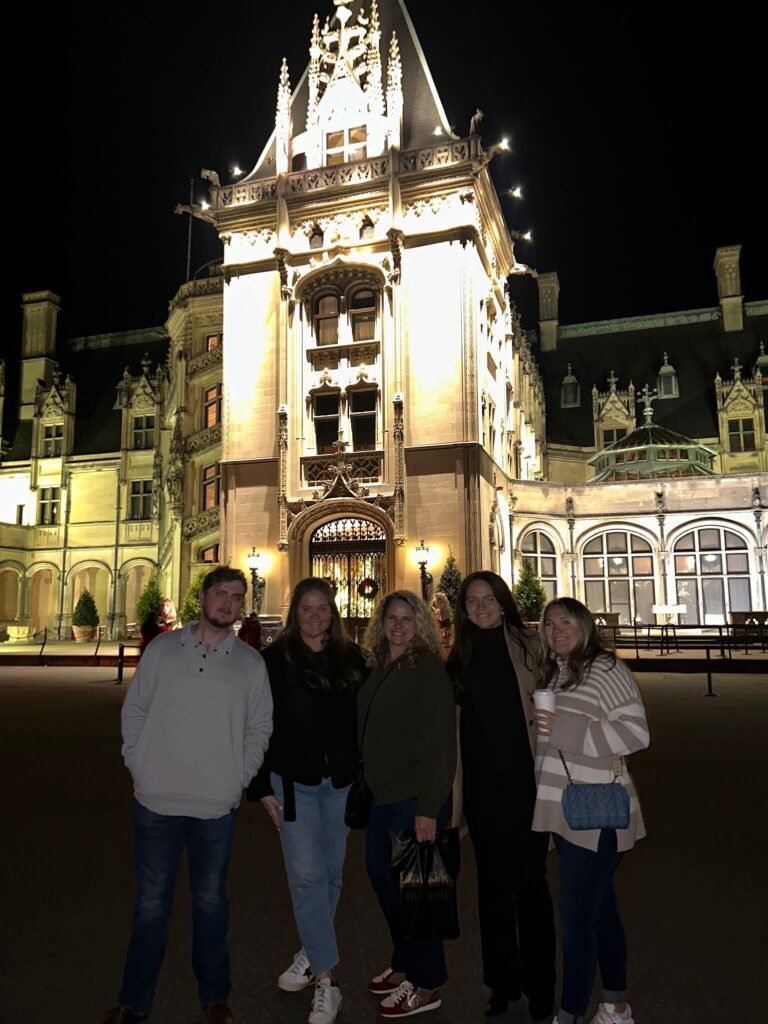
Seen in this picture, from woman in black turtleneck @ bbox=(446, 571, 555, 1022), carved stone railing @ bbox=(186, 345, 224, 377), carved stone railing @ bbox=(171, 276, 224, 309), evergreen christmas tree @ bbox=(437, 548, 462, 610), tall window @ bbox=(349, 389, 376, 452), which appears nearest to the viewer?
woman in black turtleneck @ bbox=(446, 571, 555, 1022)

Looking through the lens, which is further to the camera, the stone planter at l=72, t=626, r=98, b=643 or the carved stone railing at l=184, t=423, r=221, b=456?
the stone planter at l=72, t=626, r=98, b=643

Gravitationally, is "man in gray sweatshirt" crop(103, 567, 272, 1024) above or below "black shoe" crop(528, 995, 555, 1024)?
above

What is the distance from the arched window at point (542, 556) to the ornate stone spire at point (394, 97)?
609 inches

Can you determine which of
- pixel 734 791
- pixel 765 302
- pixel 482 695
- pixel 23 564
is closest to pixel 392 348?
pixel 734 791

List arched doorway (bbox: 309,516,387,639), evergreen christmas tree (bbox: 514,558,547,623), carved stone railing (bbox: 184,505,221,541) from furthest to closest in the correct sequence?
1. carved stone railing (bbox: 184,505,221,541)
2. arched doorway (bbox: 309,516,387,639)
3. evergreen christmas tree (bbox: 514,558,547,623)

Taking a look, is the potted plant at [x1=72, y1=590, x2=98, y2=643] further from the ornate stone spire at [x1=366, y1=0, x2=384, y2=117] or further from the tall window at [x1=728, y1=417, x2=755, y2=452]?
the tall window at [x1=728, y1=417, x2=755, y2=452]

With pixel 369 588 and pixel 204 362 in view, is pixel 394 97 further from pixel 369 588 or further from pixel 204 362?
pixel 369 588

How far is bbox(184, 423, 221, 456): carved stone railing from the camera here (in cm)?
3334

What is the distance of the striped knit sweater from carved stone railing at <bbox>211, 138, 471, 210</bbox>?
26083 mm

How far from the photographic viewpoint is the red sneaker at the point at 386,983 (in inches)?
146

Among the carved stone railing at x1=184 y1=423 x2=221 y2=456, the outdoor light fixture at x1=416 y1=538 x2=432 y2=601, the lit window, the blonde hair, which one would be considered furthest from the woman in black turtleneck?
the carved stone railing at x1=184 y1=423 x2=221 y2=456

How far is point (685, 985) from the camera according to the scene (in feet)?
12.2

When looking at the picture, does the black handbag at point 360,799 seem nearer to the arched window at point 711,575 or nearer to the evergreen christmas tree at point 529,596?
the evergreen christmas tree at point 529,596

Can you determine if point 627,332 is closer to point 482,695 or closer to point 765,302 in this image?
point 765,302
